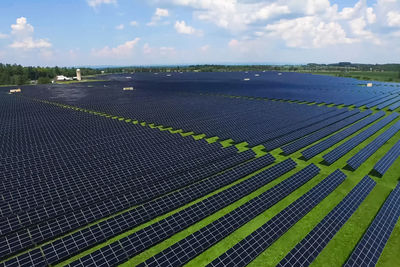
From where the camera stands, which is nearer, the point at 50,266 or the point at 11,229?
the point at 50,266

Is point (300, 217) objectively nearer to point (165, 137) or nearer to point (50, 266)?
point (50, 266)

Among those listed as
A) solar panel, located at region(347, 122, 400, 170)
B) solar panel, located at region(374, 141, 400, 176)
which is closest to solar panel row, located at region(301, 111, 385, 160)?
solar panel, located at region(347, 122, 400, 170)

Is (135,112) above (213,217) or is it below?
above

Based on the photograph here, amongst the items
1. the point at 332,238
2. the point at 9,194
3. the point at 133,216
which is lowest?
the point at 332,238

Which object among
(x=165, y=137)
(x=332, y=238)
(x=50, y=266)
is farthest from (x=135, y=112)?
(x=332, y=238)

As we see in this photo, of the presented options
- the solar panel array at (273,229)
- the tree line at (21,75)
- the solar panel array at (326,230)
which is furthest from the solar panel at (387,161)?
the tree line at (21,75)

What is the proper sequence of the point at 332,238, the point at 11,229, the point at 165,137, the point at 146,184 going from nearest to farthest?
the point at 11,229, the point at 332,238, the point at 146,184, the point at 165,137

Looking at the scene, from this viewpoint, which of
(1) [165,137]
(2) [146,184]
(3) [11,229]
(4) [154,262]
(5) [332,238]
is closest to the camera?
(4) [154,262]

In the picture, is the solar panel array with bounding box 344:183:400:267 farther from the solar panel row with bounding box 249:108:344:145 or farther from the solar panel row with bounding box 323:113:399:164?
the solar panel row with bounding box 249:108:344:145
